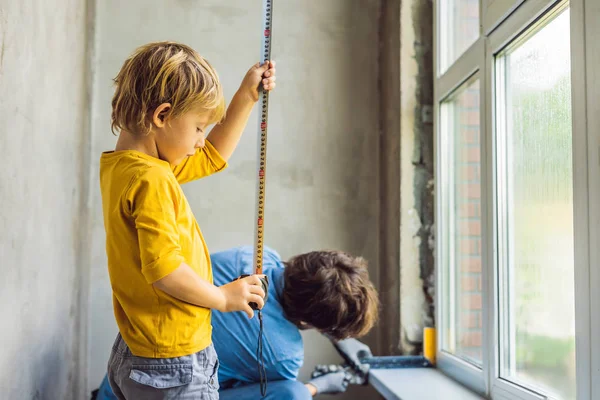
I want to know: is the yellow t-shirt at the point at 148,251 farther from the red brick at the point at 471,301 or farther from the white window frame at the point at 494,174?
the red brick at the point at 471,301

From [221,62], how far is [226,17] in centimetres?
21

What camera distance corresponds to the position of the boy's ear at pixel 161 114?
42.5 inches

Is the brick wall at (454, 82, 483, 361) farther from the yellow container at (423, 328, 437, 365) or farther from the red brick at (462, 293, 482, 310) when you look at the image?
the yellow container at (423, 328, 437, 365)

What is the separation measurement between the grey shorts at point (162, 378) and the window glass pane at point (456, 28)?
154 cm

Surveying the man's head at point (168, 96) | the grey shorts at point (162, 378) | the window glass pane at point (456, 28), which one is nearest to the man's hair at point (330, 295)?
the grey shorts at point (162, 378)

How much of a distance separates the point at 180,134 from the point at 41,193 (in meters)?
0.76

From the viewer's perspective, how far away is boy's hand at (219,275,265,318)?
1.12 metres

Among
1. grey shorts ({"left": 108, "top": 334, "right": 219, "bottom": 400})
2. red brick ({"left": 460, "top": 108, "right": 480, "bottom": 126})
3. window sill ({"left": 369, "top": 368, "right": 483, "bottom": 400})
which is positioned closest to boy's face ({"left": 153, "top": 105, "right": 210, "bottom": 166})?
grey shorts ({"left": 108, "top": 334, "right": 219, "bottom": 400})

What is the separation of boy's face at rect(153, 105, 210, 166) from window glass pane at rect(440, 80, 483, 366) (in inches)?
48.6

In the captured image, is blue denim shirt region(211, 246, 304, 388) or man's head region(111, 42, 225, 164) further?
blue denim shirt region(211, 246, 304, 388)

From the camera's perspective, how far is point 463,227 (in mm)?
2225

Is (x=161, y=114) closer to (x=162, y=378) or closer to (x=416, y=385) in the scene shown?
(x=162, y=378)

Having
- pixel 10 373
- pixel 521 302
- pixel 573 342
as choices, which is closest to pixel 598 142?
pixel 573 342

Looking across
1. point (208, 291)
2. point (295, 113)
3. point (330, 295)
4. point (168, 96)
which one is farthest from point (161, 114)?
point (295, 113)
